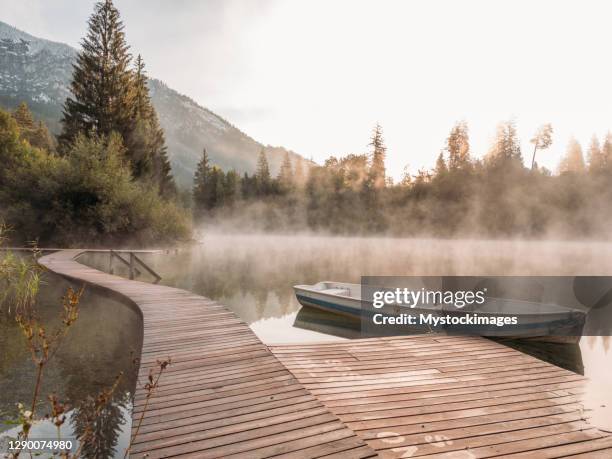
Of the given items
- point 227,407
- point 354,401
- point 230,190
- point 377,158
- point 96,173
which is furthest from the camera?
point 230,190

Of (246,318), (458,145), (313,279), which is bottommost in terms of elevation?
(246,318)

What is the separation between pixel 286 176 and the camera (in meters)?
55.6

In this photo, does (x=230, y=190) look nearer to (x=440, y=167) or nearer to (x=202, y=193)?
(x=202, y=193)

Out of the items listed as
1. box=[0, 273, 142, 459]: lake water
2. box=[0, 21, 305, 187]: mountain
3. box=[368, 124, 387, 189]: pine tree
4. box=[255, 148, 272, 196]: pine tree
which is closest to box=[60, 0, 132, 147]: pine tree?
box=[0, 273, 142, 459]: lake water

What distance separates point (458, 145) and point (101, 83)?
43.8 meters

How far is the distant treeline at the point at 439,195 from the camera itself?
145 feet

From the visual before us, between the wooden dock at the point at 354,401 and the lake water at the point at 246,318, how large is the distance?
25.8 inches

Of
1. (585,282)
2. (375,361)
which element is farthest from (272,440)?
(585,282)

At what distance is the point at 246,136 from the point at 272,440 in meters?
192

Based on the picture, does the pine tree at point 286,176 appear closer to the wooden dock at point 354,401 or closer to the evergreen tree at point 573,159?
the evergreen tree at point 573,159

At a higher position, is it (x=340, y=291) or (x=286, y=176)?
(x=286, y=176)

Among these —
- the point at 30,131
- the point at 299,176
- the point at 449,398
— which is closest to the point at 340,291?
the point at 449,398

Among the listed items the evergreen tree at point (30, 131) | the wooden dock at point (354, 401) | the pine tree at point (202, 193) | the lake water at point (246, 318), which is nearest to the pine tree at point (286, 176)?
the pine tree at point (202, 193)

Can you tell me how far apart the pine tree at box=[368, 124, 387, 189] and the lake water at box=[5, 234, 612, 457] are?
28289mm
